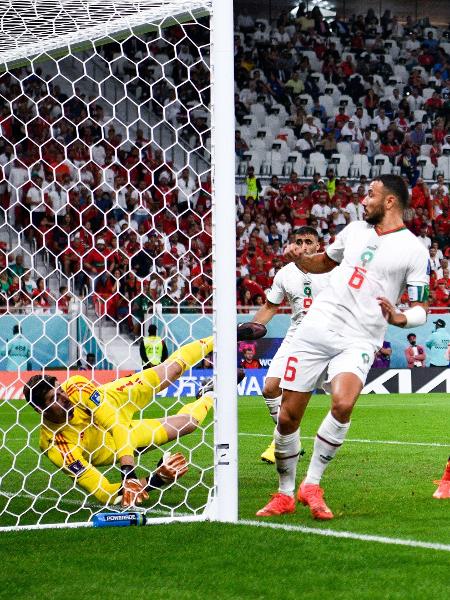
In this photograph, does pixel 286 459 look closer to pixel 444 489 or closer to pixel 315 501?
pixel 315 501

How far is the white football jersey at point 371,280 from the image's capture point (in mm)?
6176

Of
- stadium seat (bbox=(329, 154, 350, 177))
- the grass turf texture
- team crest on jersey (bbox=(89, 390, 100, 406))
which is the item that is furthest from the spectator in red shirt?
team crest on jersey (bbox=(89, 390, 100, 406))

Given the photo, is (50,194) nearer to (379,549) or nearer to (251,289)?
(251,289)

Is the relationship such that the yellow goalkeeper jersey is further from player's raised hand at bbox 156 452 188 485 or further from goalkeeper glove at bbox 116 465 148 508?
player's raised hand at bbox 156 452 188 485

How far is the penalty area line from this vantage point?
201 inches

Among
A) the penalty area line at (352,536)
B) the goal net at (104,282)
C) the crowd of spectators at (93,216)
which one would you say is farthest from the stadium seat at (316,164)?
the penalty area line at (352,536)

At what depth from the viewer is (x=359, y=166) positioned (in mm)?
26578

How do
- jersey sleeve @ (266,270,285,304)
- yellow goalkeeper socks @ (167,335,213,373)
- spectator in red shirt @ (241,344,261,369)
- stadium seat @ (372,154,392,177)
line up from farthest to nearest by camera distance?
stadium seat @ (372,154,392,177) < spectator in red shirt @ (241,344,261,369) < jersey sleeve @ (266,270,285,304) < yellow goalkeeper socks @ (167,335,213,373)

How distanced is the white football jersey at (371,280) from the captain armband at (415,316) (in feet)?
0.24

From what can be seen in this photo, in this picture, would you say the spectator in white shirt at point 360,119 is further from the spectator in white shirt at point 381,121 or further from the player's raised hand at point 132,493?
the player's raised hand at point 132,493

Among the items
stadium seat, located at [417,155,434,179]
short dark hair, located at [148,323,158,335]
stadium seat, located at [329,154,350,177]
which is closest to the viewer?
short dark hair, located at [148,323,158,335]

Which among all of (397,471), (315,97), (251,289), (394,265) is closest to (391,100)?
(315,97)

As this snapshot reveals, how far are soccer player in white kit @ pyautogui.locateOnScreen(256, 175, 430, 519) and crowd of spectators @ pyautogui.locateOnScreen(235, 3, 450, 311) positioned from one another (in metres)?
15.4

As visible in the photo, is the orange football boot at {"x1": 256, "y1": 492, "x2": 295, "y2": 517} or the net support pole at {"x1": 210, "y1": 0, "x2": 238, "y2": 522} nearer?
the net support pole at {"x1": 210, "y1": 0, "x2": 238, "y2": 522}
